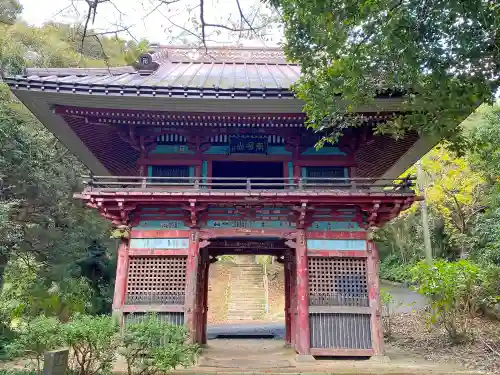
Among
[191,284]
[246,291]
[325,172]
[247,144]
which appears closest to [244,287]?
[246,291]

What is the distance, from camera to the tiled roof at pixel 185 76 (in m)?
7.76

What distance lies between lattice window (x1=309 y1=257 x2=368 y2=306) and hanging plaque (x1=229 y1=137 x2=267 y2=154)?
9.70 ft

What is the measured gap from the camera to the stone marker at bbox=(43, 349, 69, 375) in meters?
5.44

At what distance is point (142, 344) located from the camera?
20.6 feet

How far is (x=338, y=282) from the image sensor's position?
907 centimetres

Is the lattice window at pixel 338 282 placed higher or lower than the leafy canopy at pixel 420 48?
lower

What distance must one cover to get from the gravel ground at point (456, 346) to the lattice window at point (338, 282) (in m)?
2.64

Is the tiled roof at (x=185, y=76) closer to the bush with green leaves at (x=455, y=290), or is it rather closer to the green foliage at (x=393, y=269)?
the bush with green leaves at (x=455, y=290)

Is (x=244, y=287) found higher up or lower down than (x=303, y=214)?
lower down

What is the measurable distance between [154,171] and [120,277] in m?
2.65

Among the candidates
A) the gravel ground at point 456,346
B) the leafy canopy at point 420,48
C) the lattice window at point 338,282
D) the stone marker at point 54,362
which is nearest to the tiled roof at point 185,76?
the leafy canopy at point 420,48

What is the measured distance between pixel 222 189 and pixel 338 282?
3433mm

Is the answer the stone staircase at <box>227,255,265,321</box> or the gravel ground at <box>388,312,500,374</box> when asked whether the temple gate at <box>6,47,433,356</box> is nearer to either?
the gravel ground at <box>388,312,500,374</box>

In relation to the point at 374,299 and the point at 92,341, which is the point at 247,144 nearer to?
the point at 374,299
